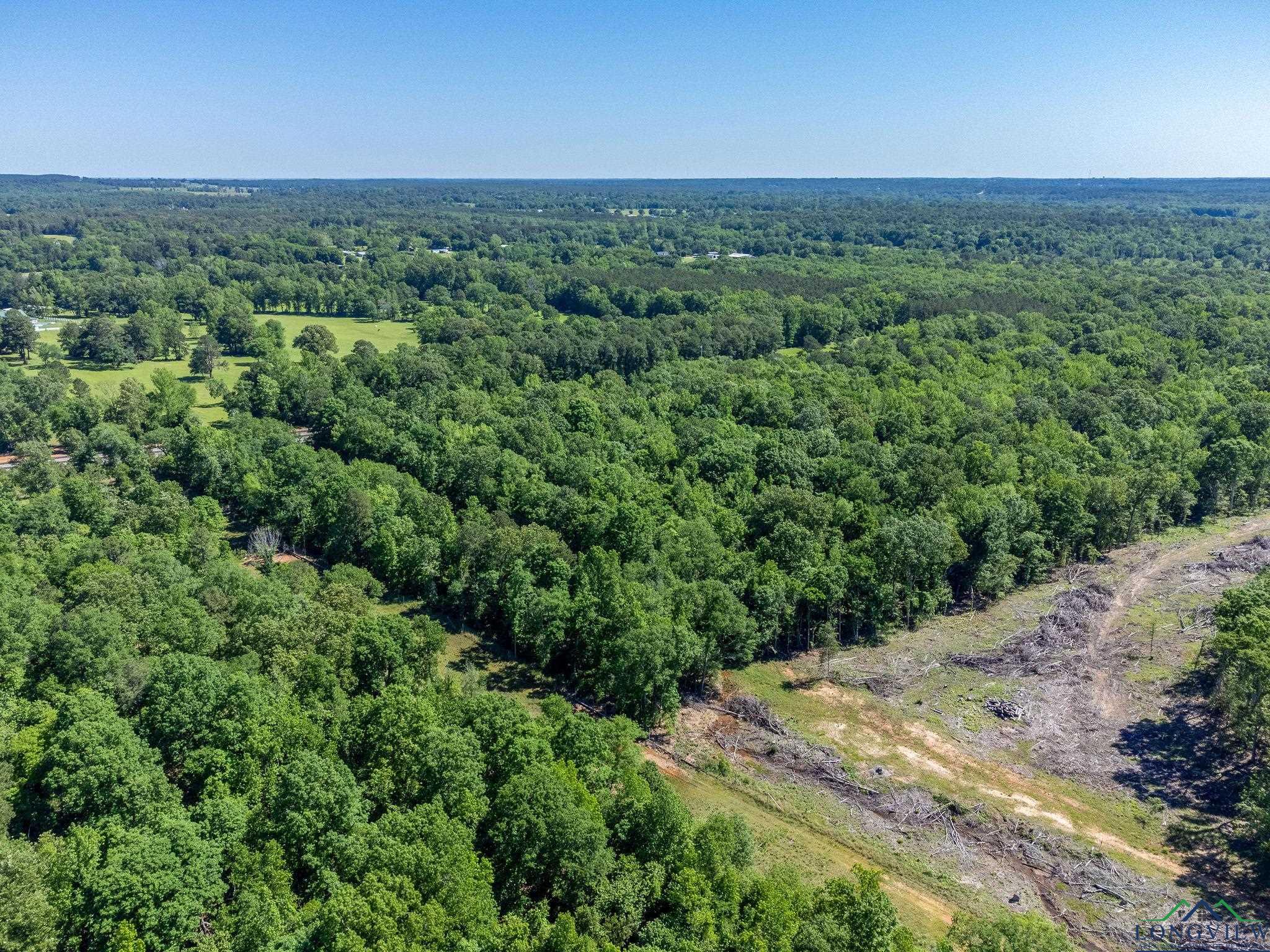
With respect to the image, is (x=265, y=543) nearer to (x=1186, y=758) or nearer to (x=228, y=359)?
(x=1186, y=758)

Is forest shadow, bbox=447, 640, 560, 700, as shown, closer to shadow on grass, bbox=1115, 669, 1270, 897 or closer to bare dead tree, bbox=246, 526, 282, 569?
bare dead tree, bbox=246, 526, 282, 569

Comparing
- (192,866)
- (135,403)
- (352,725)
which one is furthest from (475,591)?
(135,403)

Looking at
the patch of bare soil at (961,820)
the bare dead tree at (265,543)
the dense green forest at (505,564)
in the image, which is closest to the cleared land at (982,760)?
the patch of bare soil at (961,820)

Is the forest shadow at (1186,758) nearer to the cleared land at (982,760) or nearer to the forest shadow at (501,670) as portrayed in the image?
the cleared land at (982,760)

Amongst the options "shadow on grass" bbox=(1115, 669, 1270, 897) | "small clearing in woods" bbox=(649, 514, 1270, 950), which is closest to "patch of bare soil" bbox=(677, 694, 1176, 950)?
"small clearing in woods" bbox=(649, 514, 1270, 950)

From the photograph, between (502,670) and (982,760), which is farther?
(502,670)

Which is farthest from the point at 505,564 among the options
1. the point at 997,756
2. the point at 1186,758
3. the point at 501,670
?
the point at 1186,758

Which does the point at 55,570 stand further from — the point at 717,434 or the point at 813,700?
the point at 717,434
